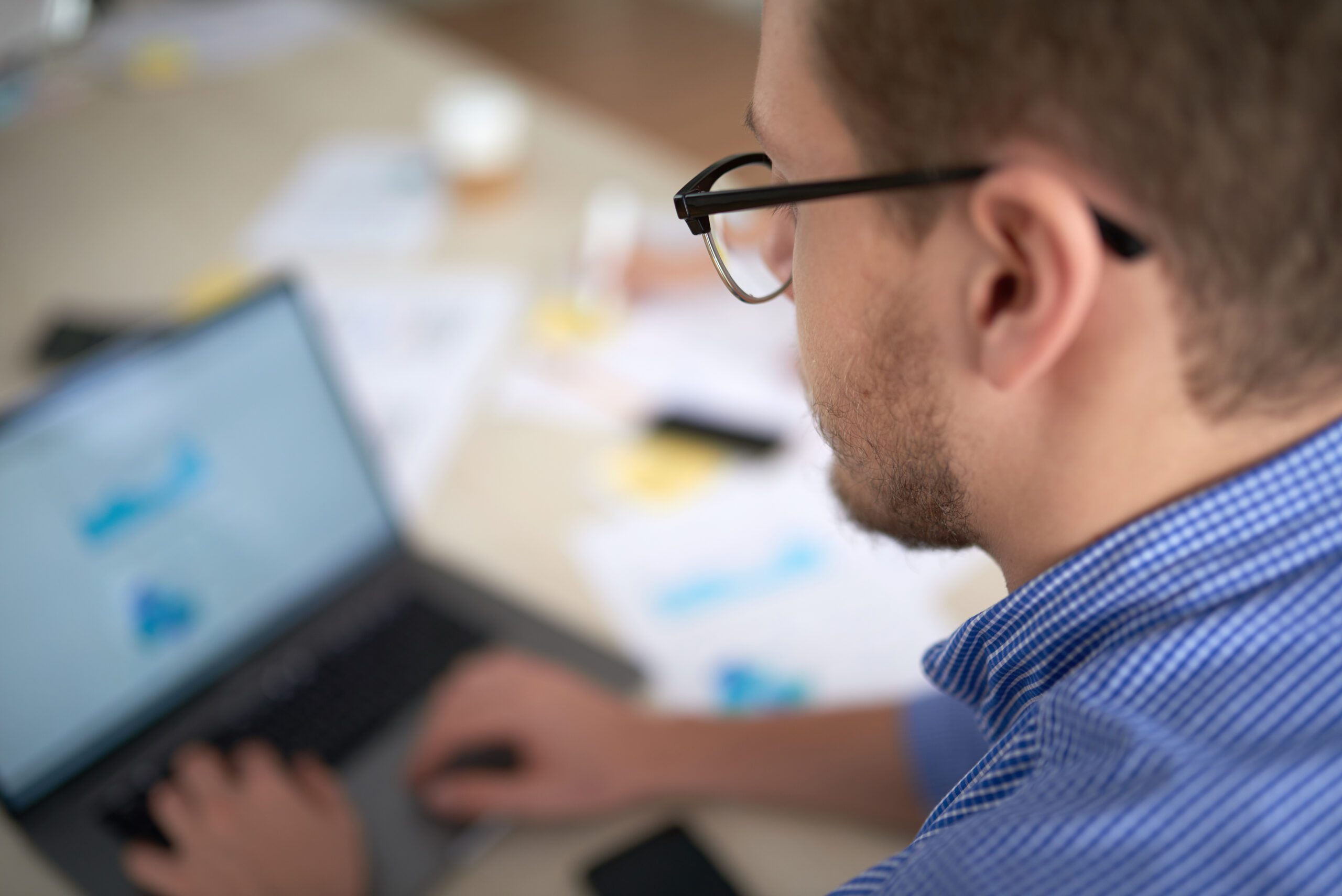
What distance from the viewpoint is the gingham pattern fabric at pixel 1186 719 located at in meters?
0.44

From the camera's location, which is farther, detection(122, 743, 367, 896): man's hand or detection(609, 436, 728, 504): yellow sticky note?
detection(609, 436, 728, 504): yellow sticky note

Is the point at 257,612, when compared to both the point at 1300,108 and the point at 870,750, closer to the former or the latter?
the point at 870,750

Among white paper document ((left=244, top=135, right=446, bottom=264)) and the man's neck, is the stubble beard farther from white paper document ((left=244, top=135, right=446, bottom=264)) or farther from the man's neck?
white paper document ((left=244, top=135, right=446, bottom=264))

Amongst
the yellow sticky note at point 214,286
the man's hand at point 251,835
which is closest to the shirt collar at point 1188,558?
the man's hand at point 251,835

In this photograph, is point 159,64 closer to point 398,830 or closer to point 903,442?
point 398,830

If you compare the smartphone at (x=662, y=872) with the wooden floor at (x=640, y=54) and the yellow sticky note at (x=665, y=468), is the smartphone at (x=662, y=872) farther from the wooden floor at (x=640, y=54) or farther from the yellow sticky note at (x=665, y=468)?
the wooden floor at (x=640, y=54)

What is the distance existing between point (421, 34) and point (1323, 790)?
2120 millimetres

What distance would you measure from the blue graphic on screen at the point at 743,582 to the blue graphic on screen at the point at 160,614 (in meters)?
0.41

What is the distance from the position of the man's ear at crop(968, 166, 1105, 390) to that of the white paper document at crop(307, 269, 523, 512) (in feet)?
2.54

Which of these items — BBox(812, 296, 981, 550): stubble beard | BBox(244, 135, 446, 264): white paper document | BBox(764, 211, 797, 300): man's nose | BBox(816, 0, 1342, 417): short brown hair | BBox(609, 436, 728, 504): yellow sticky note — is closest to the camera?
BBox(816, 0, 1342, 417): short brown hair

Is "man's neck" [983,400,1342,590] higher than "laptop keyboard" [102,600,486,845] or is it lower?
higher

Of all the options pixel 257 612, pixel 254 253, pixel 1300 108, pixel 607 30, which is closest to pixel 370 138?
pixel 254 253

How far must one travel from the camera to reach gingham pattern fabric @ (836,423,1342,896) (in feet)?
1.43

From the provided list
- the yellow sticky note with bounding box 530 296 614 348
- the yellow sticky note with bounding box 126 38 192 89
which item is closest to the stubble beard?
the yellow sticky note with bounding box 530 296 614 348
